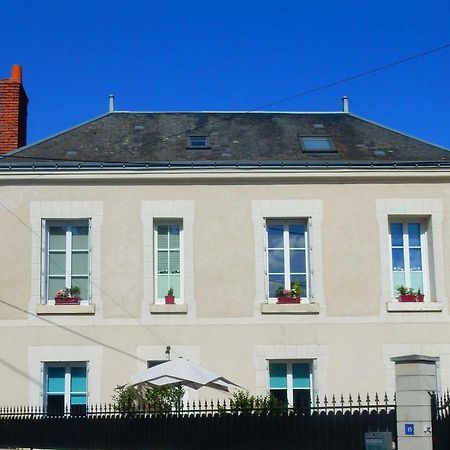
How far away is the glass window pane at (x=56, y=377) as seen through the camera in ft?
57.7

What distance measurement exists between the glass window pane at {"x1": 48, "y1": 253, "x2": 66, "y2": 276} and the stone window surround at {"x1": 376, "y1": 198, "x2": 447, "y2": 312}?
6.05 metres

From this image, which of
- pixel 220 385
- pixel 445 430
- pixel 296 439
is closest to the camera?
pixel 445 430

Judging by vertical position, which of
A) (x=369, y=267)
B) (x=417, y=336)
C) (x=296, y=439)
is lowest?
(x=296, y=439)

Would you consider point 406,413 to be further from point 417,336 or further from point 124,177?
point 124,177

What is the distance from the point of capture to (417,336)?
17.6 m

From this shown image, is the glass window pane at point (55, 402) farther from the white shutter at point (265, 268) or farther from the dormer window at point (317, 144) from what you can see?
the dormer window at point (317, 144)

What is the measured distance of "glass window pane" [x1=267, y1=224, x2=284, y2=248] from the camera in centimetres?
1816

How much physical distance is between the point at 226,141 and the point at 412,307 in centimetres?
509

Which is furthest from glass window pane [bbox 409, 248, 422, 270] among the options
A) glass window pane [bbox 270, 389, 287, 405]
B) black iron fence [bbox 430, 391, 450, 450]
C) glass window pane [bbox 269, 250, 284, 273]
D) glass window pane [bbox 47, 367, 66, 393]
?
glass window pane [bbox 47, 367, 66, 393]

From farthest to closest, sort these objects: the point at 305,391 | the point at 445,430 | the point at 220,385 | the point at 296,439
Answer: the point at 305,391
the point at 220,385
the point at 296,439
the point at 445,430

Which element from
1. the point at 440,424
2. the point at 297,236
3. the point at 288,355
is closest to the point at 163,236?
the point at 297,236

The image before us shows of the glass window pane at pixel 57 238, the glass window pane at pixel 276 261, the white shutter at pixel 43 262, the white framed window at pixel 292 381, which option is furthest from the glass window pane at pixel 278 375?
the glass window pane at pixel 57 238

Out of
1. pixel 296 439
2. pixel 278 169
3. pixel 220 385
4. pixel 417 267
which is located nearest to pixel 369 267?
pixel 417 267

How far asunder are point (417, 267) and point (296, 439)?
5971 mm
